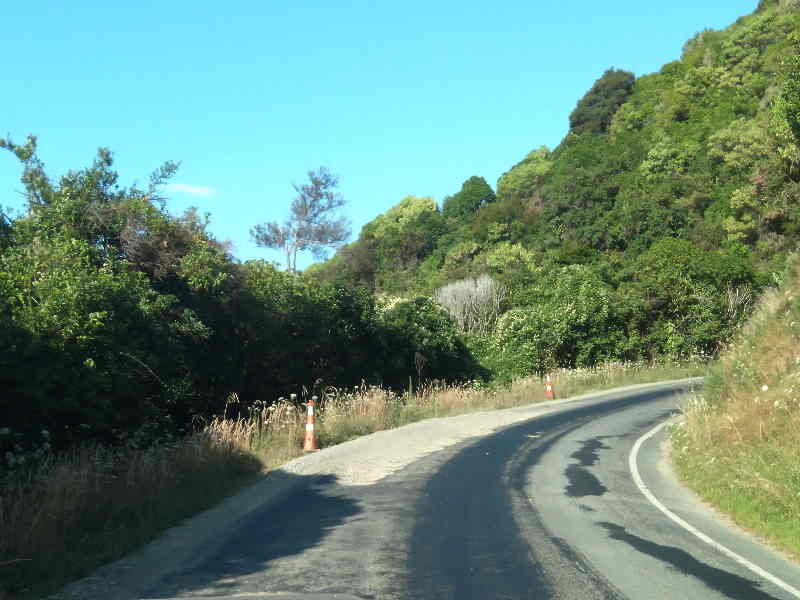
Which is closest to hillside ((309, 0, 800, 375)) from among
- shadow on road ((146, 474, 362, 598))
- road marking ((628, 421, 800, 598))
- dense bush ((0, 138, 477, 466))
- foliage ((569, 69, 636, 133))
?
foliage ((569, 69, 636, 133))

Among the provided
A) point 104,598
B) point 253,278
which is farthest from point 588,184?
point 104,598

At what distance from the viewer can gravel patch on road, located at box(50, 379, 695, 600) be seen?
6.49m

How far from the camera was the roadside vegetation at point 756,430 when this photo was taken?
9102mm

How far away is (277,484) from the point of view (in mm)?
11227

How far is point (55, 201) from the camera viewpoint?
17.3m

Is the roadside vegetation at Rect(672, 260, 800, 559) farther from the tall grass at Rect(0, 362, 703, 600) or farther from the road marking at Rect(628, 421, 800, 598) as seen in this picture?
the tall grass at Rect(0, 362, 703, 600)

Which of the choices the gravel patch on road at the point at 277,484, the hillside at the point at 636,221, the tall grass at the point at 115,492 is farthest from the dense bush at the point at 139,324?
the hillside at the point at 636,221

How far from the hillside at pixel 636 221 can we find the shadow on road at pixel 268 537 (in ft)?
51.6

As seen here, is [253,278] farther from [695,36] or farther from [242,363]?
[695,36]

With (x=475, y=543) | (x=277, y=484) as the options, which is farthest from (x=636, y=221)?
(x=475, y=543)

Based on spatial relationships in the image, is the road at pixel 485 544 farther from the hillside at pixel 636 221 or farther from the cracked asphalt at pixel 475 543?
the hillside at pixel 636 221

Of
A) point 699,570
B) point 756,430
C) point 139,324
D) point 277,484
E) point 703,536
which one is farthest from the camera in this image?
point 139,324

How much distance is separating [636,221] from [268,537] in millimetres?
52687

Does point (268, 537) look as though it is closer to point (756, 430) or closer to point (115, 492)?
point (115, 492)
